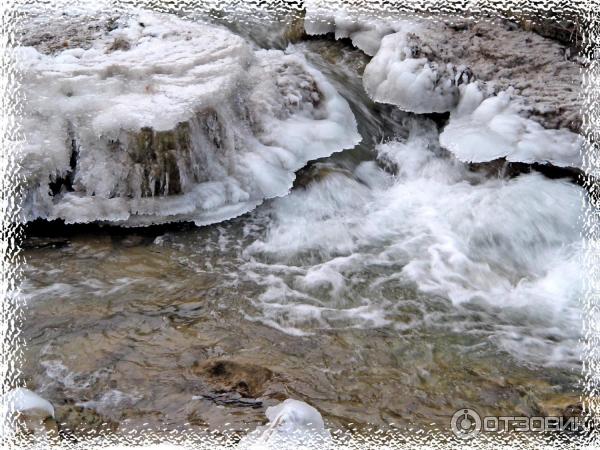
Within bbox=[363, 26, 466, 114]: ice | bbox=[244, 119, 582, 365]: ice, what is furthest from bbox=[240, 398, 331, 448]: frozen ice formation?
bbox=[363, 26, 466, 114]: ice

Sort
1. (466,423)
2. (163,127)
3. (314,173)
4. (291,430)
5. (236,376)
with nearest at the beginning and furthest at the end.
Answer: (291,430)
(466,423)
(236,376)
(163,127)
(314,173)

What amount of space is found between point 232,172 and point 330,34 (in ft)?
10.7

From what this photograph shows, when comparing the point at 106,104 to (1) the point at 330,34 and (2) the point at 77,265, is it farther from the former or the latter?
(1) the point at 330,34

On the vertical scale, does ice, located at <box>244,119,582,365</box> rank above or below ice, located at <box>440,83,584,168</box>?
below

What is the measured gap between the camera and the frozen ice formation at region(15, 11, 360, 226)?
15.5ft

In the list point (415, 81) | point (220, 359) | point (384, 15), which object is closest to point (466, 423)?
point (220, 359)

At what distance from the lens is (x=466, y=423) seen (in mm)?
3271

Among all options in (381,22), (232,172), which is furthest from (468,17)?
(232,172)

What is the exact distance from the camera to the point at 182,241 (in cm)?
483

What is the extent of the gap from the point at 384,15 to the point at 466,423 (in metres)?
5.10

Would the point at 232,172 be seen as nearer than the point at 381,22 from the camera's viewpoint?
Yes

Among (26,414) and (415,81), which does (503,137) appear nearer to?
(415,81)

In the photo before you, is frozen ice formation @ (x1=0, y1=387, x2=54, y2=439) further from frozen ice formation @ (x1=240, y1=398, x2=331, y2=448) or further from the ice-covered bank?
the ice-covered bank

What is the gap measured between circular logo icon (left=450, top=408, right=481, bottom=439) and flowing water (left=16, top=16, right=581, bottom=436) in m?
0.06
